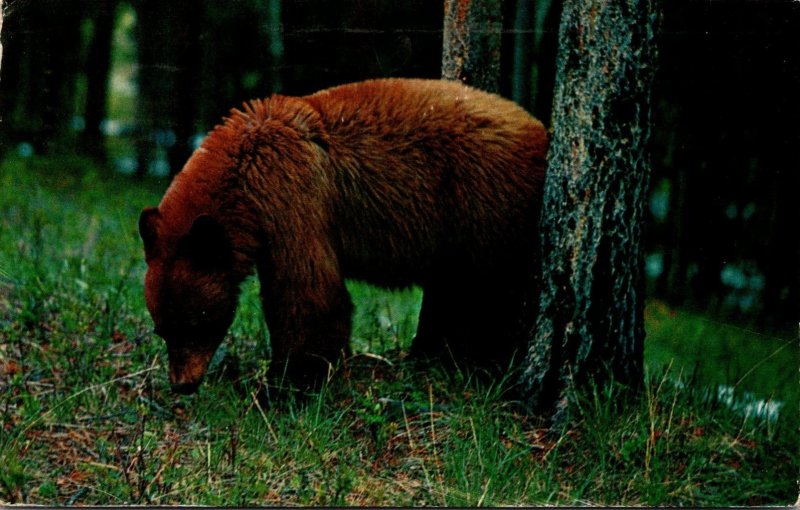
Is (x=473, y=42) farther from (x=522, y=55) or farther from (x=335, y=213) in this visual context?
(x=335, y=213)

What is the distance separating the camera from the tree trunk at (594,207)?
420 cm

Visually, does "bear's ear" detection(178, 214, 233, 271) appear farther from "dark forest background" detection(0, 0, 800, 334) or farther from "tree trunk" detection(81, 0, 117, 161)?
"tree trunk" detection(81, 0, 117, 161)

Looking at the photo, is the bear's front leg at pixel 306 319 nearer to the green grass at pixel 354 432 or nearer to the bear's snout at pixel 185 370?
the green grass at pixel 354 432

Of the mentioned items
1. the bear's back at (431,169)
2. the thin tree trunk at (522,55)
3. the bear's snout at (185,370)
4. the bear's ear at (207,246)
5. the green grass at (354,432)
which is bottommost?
the green grass at (354,432)

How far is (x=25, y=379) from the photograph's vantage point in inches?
190

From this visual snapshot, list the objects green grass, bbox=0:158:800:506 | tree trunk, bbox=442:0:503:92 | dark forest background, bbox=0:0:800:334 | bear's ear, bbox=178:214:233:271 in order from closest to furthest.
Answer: green grass, bbox=0:158:800:506
bear's ear, bbox=178:214:233:271
dark forest background, bbox=0:0:800:334
tree trunk, bbox=442:0:503:92

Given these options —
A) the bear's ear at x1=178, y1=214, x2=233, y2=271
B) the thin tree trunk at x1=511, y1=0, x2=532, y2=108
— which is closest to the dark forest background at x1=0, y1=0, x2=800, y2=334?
the thin tree trunk at x1=511, y1=0, x2=532, y2=108

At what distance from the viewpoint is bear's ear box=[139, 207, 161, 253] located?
4641mm

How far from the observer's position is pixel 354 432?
14.9 feet

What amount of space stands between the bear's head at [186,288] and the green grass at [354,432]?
0.24m

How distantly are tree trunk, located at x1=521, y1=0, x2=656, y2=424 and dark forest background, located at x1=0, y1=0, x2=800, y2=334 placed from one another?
0.93 feet

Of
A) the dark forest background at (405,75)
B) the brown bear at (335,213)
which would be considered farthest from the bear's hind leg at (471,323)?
the dark forest background at (405,75)

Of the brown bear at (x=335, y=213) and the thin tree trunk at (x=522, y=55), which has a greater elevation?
the thin tree trunk at (x=522, y=55)

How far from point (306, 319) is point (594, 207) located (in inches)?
65.6
